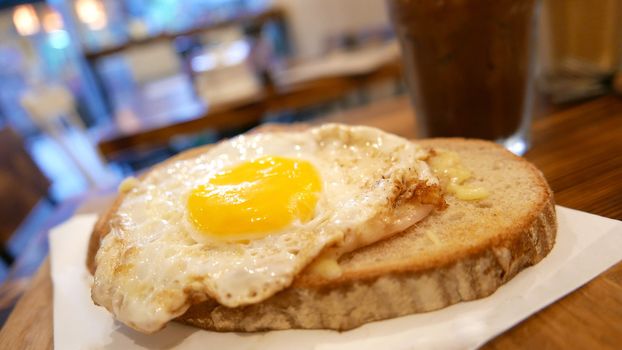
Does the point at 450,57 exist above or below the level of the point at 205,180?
above

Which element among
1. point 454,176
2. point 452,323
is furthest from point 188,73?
point 452,323

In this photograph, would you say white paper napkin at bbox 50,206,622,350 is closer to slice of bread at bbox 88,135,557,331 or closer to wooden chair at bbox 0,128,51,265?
slice of bread at bbox 88,135,557,331

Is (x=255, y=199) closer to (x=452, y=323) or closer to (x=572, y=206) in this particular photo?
(x=452, y=323)

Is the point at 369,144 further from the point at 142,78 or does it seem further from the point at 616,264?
the point at 142,78

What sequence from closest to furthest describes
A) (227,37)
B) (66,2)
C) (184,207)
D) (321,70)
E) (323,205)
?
(323,205), (184,207), (321,70), (66,2), (227,37)

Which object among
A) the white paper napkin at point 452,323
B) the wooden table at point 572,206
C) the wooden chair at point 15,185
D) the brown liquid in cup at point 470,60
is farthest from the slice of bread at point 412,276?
the wooden chair at point 15,185

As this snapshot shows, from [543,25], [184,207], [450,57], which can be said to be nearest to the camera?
[184,207]

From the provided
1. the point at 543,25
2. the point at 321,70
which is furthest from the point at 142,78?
the point at 543,25
